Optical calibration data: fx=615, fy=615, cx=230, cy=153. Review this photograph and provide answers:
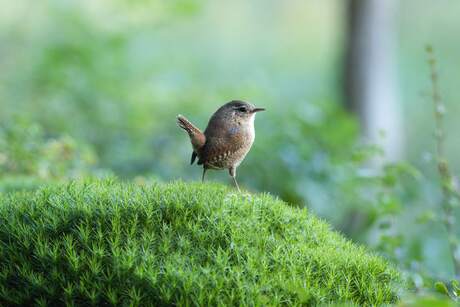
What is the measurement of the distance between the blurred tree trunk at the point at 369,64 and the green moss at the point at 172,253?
6620mm

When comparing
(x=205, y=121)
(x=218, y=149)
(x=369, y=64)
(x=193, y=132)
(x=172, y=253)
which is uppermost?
(x=369, y=64)

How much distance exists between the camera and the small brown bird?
4480 mm

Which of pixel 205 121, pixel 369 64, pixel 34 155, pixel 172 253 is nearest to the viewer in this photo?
pixel 172 253

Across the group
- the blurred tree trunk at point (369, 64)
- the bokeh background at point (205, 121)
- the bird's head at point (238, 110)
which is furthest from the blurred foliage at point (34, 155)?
the blurred tree trunk at point (369, 64)

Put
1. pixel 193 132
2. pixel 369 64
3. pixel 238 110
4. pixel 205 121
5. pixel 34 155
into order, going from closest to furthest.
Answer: pixel 193 132, pixel 238 110, pixel 34 155, pixel 205 121, pixel 369 64

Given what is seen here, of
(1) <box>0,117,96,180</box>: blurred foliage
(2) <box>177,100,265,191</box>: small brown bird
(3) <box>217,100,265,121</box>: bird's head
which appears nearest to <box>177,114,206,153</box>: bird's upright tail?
(2) <box>177,100,265,191</box>: small brown bird

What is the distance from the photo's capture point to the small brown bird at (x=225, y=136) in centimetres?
448

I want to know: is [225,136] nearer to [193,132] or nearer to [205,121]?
[193,132]

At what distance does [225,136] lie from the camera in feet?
14.7

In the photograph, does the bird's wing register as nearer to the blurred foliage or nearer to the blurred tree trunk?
the blurred foliage

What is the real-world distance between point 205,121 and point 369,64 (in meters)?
3.15

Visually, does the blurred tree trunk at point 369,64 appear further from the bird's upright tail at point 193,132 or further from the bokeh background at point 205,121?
the bird's upright tail at point 193,132

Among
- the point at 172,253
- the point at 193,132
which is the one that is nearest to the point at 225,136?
the point at 193,132

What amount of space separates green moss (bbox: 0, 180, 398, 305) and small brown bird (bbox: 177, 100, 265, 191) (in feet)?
1.69
